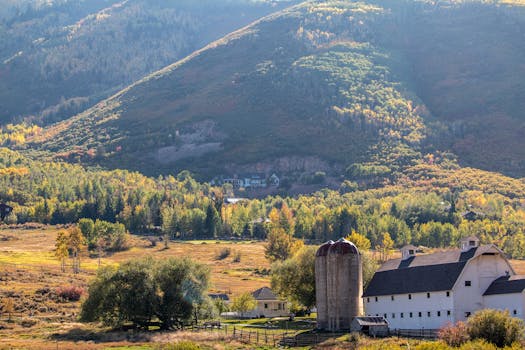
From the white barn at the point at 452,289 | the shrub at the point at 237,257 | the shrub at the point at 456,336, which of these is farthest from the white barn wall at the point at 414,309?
the shrub at the point at 237,257


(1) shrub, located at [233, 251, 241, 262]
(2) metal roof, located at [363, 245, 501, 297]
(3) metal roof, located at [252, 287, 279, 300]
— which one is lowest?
(3) metal roof, located at [252, 287, 279, 300]

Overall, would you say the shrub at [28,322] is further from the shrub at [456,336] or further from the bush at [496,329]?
the bush at [496,329]

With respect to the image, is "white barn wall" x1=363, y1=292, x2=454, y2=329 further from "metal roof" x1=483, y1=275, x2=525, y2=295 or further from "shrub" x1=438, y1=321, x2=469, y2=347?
"shrub" x1=438, y1=321, x2=469, y2=347

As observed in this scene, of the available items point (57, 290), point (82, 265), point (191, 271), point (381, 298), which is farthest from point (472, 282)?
point (82, 265)

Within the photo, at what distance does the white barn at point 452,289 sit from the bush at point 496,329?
12513mm

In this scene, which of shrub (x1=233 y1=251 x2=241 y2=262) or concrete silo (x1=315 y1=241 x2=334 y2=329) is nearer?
concrete silo (x1=315 y1=241 x2=334 y2=329)

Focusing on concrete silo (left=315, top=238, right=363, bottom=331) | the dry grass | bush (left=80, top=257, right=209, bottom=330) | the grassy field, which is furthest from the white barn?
the dry grass

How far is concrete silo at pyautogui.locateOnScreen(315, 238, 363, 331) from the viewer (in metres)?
104

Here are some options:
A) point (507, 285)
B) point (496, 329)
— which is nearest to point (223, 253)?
point (507, 285)

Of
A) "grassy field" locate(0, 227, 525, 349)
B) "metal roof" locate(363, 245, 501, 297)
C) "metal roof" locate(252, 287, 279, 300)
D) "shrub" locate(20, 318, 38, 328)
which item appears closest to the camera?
"grassy field" locate(0, 227, 525, 349)

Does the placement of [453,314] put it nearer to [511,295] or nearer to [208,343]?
[511,295]

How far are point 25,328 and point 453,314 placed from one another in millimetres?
44396

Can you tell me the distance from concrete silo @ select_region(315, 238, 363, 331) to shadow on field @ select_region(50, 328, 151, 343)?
2049cm

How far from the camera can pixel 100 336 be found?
9569cm
